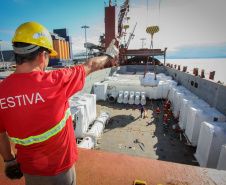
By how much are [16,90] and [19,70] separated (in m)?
0.18

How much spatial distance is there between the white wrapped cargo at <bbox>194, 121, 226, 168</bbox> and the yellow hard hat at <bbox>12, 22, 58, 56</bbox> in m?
5.15

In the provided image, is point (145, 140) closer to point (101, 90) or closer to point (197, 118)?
point (197, 118)

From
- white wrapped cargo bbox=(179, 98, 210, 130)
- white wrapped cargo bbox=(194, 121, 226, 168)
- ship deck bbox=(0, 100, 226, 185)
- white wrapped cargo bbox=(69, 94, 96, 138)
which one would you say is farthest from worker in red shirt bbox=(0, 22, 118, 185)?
white wrapped cargo bbox=(179, 98, 210, 130)

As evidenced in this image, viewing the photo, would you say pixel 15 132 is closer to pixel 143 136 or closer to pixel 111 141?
pixel 111 141

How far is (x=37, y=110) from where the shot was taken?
92 cm

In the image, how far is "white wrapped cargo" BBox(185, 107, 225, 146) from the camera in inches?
203

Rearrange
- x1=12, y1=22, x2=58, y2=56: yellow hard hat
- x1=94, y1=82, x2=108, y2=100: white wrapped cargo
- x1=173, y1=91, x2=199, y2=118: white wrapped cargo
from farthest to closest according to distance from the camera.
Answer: x1=94, y1=82, x2=108, y2=100: white wrapped cargo < x1=173, y1=91, x2=199, y2=118: white wrapped cargo < x1=12, y1=22, x2=58, y2=56: yellow hard hat

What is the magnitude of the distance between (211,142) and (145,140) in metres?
2.82

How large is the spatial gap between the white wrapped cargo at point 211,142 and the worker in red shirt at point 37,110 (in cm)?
472

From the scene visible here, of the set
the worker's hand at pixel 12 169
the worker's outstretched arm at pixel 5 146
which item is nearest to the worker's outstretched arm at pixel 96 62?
the worker's outstretched arm at pixel 5 146

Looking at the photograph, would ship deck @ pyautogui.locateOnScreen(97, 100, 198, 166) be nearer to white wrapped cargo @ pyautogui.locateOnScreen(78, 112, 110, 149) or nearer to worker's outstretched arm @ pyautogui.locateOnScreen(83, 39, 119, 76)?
white wrapped cargo @ pyautogui.locateOnScreen(78, 112, 110, 149)

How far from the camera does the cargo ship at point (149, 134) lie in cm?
169

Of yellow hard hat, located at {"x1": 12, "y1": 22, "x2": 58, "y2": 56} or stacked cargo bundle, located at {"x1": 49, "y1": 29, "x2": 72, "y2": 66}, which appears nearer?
yellow hard hat, located at {"x1": 12, "y1": 22, "x2": 58, "y2": 56}

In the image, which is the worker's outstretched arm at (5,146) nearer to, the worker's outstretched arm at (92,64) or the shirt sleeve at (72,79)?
the shirt sleeve at (72,79)
